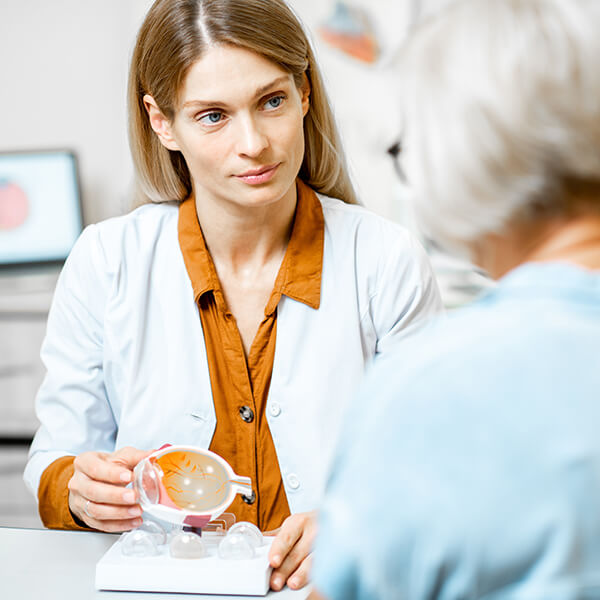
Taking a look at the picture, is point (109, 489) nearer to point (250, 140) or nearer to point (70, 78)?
point (250, 140)

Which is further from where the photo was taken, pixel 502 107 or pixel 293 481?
pixel 293 481

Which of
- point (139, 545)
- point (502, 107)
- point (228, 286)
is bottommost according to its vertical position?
point (139, 545)

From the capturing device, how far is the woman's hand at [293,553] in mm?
1053

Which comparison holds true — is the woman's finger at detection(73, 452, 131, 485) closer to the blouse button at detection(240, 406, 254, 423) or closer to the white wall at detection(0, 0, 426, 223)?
the blouse button at detection(240, 406, 254, 423)

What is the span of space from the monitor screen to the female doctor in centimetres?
169

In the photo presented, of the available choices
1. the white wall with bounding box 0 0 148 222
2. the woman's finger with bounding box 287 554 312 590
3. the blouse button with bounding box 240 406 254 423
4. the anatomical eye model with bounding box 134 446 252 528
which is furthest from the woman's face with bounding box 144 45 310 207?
the white wall with bounding box 0 0 148 222

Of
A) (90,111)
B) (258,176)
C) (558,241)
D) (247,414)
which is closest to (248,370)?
(247,414)

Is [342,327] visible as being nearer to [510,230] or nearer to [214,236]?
[214,236]

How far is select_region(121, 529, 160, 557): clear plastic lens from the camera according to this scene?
42.2 inches

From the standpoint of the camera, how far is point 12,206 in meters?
3.10

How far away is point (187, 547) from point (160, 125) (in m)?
0.73

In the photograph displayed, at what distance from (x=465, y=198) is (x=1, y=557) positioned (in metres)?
0.84

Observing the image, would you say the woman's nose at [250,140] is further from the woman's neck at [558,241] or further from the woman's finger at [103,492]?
the woman's neck at [558,241]

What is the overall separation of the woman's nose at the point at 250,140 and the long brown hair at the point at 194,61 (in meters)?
0.11
